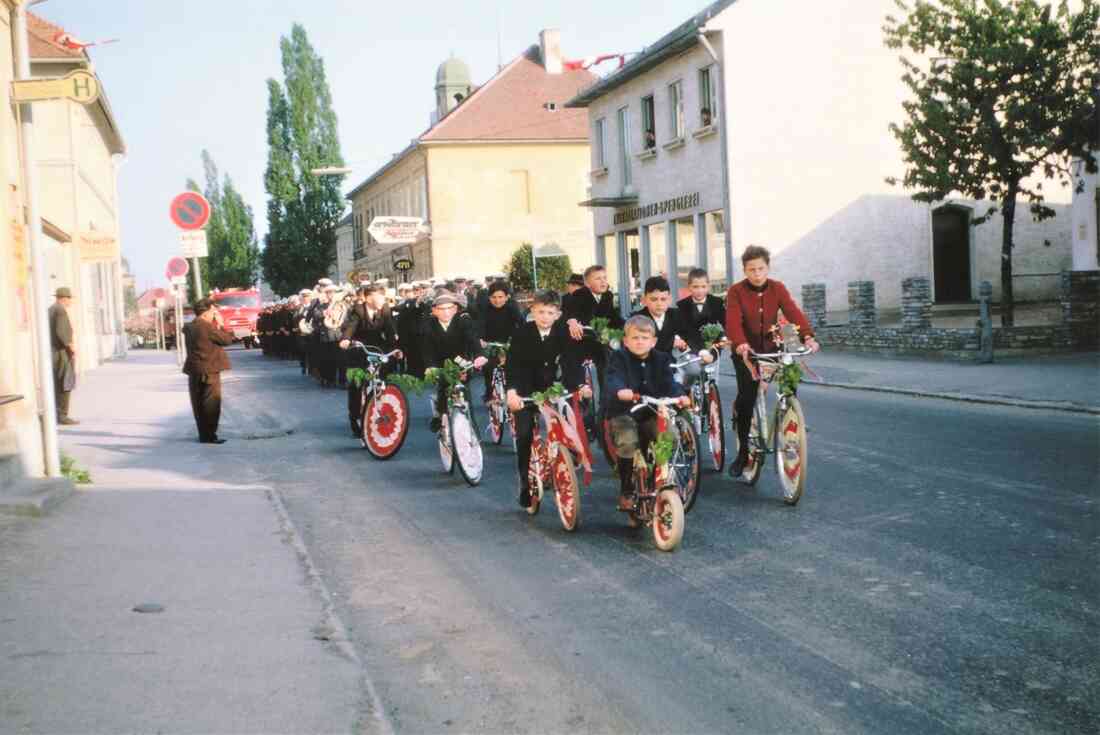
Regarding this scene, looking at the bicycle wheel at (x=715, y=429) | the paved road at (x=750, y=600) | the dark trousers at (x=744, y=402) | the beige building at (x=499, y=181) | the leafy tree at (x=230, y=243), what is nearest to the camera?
the paved road at (x=750, y=600)

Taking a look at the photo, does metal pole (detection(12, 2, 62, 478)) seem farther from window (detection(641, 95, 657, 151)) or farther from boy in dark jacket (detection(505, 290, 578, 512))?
window (detection(641, 95, 657, 151))

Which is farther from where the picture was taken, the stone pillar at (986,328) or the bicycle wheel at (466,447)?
the stone pillar at (986,328)

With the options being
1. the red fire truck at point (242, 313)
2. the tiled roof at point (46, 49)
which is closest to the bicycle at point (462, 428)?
the tiled roof at point (46, 49)

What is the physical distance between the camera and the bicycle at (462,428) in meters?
11.0

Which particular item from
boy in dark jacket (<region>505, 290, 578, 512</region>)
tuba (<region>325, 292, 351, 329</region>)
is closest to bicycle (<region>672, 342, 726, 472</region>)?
boy in dark jacket (<region>505, 290, 578, 512</region>)

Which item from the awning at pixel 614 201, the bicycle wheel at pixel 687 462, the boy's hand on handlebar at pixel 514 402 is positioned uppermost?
the awning at pixel 614 201

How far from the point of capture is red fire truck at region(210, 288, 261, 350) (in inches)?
2046

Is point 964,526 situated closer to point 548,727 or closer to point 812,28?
point 548,727

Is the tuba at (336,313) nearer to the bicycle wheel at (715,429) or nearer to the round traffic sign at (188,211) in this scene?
the round traffic sign at (188,211)

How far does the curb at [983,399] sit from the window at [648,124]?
1957cm

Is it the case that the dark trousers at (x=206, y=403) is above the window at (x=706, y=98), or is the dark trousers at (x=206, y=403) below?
below

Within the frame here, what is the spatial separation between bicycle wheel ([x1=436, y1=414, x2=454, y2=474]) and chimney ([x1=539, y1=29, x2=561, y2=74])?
172ft

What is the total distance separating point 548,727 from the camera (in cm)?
468

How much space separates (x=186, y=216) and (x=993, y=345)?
12433mm
